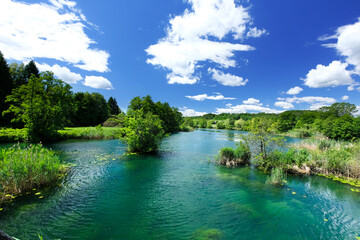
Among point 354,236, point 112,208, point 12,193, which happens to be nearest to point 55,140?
point 12,193

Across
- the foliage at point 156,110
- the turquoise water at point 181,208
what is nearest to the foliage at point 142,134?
the turquoise water at point 181,208

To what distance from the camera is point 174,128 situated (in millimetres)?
66625

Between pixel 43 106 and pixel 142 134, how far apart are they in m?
15.5

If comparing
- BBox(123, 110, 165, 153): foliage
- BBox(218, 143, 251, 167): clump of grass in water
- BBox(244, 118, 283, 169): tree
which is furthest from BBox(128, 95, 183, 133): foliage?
BBox(244, 118, 283, 169): tree

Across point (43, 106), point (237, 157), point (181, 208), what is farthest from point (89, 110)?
point (181, 208)

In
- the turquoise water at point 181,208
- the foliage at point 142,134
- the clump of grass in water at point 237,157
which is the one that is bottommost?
the turquoise water at point 181,208

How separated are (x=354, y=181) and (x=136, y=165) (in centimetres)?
1711

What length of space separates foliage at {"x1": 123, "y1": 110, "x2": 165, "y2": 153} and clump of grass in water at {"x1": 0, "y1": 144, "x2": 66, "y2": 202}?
375 inches

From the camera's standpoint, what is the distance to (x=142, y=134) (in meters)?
19.2

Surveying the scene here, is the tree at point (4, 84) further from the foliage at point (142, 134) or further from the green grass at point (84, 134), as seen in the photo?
the foliage at point (142, 134)

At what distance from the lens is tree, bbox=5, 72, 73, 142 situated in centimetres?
2141

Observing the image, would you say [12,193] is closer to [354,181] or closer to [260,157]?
[260,157]

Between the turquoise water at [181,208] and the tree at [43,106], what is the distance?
49.0 ft

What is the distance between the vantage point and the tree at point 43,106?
70.2ft
